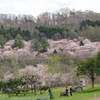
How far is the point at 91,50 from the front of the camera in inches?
2404

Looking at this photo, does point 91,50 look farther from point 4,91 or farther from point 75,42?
point 4,91

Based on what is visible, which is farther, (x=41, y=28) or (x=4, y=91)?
(x=41, y=28)

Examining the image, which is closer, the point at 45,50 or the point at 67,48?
the point at 45,50

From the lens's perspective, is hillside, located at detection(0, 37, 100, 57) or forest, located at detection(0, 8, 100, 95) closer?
forest, located at detection(0, 8, 100, 95)

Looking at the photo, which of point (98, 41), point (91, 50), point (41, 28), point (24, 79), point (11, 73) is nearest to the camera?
point (24, 79)

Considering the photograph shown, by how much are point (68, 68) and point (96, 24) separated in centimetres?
3730

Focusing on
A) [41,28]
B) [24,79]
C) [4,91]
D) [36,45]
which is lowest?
[4,91]

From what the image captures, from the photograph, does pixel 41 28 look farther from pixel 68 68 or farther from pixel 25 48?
pixel 68 68

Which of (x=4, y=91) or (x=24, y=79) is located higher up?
(x=24, y=79)

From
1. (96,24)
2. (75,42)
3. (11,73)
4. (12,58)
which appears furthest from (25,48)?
(96,24)

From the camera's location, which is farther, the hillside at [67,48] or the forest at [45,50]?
the hillside at [67,48]

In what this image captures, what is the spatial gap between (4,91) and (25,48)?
1201 inches

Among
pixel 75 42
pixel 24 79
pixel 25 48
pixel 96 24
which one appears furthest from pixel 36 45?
pixel 24 79

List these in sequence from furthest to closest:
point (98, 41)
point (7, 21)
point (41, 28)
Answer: point (7, 21), point (41, 28), point (98, 41)
